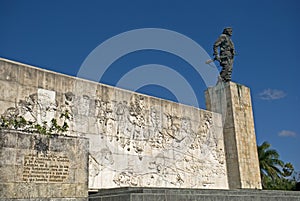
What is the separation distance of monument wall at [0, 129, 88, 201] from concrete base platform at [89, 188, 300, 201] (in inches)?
35.5

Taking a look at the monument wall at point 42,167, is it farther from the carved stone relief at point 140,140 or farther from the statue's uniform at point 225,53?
the statue's uniform at point 225,53

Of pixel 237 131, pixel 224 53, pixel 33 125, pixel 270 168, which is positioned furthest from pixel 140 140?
pixel 270 168

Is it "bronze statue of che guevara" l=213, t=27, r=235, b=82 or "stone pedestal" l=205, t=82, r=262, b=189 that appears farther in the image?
"bronze statue of che guevara" l=213, t=27, r=235, b=82

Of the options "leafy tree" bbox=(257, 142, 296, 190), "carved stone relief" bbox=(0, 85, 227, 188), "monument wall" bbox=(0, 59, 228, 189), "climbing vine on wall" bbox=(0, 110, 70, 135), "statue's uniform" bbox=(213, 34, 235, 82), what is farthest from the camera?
"leafy tree" bbox=(257, 142, 296, 190)

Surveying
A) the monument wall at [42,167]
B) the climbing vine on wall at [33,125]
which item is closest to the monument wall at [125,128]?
the climbing vine on wall at [33,125]

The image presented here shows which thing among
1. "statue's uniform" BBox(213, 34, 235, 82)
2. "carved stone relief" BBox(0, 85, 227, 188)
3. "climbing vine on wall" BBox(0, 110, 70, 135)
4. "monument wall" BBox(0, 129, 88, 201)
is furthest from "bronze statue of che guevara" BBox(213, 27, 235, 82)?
"monument wall" BBox(0, 129, 88, 201)

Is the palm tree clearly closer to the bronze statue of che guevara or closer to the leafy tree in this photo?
the leafy tree

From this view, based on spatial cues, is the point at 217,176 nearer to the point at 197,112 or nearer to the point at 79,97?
the point at 197,112

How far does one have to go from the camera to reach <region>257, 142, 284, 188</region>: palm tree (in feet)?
77.3

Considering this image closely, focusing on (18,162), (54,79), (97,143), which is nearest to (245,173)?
(97,143)

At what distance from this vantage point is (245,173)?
15375mm

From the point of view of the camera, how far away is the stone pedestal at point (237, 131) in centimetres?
1538

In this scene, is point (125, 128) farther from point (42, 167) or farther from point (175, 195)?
point (42, 167)

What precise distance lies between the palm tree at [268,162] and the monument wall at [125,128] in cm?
936
